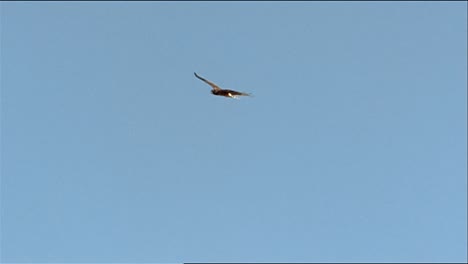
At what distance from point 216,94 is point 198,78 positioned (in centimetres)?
415

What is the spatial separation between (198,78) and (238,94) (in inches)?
181

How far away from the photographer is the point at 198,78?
304 ft

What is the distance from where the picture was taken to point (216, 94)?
96188mm

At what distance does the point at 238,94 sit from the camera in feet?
310

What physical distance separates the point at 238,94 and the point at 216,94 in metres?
2.76
